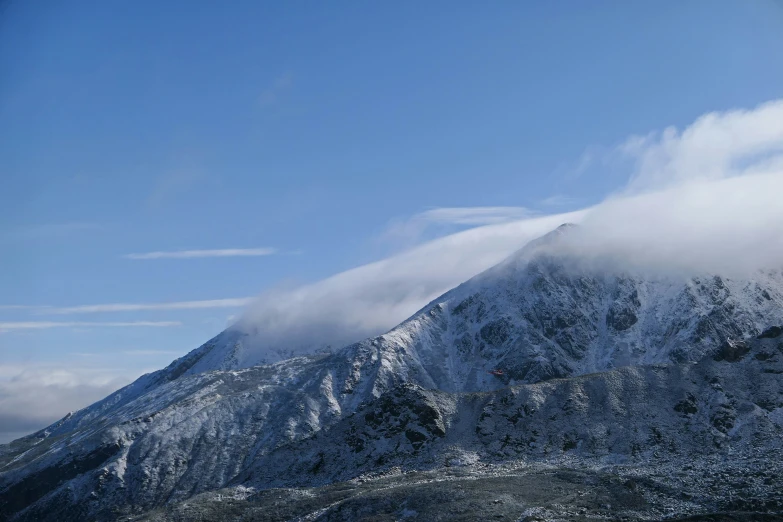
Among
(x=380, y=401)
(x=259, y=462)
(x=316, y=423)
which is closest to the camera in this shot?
(x=259, y=462)

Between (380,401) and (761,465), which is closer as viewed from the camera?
(761,465)

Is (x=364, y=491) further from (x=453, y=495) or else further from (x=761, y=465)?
(x=761, y=465)

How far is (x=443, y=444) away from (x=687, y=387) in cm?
4944

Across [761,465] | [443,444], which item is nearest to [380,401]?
[443,444]

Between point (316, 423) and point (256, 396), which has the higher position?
point (256, 396)

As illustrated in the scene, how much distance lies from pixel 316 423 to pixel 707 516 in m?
114

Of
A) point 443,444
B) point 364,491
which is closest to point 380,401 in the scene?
point 443,444

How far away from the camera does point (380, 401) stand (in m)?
137

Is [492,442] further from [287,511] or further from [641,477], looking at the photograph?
[287,511]

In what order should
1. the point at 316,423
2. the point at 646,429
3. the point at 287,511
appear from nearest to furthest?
the point at 287,511
the point at 646,429
the point at 316,423

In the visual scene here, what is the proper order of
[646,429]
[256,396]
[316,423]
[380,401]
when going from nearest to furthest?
[646,429] < [380,401] < [316,423] < [256,396]

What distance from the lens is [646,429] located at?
387ft

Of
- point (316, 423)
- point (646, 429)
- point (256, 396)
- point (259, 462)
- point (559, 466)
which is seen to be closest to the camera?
point (559, 466)

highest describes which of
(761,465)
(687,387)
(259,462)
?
(259,462)
